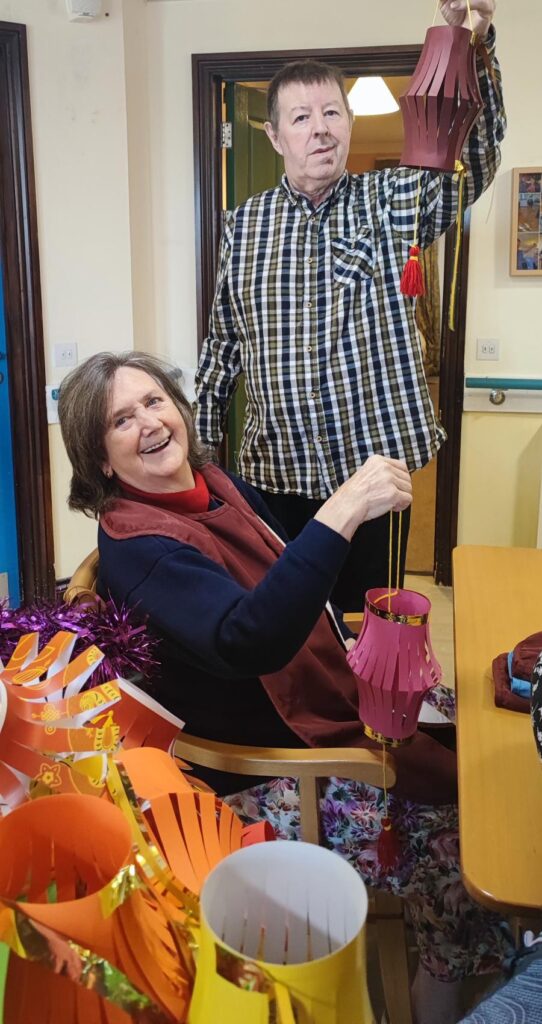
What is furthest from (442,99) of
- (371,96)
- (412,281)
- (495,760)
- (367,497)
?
(371,96)

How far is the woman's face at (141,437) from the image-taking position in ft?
4.35

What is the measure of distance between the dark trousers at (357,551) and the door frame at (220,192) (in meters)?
1.44

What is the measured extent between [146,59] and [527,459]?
217 cm

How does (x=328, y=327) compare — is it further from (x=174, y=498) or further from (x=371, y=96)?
(x=371, y=96)

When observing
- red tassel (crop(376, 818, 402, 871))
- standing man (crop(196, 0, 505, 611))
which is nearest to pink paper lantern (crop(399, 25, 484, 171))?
standing man (crop(196, 0, 505, 611))

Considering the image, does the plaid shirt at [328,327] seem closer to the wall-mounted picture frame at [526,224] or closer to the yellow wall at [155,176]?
the yellow wall at [155,176]

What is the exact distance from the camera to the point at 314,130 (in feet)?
6.14

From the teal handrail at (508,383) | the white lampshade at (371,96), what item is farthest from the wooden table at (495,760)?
the white lampshade at (371,96)

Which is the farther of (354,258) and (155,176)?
(155,176)

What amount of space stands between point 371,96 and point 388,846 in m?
3.52

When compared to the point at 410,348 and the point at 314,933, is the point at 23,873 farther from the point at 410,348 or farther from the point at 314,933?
the point at 410,348

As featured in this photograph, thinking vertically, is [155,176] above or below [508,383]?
above

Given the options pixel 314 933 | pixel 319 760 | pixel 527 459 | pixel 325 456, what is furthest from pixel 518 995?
pixel 527 459

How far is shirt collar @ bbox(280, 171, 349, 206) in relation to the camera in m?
1.94
